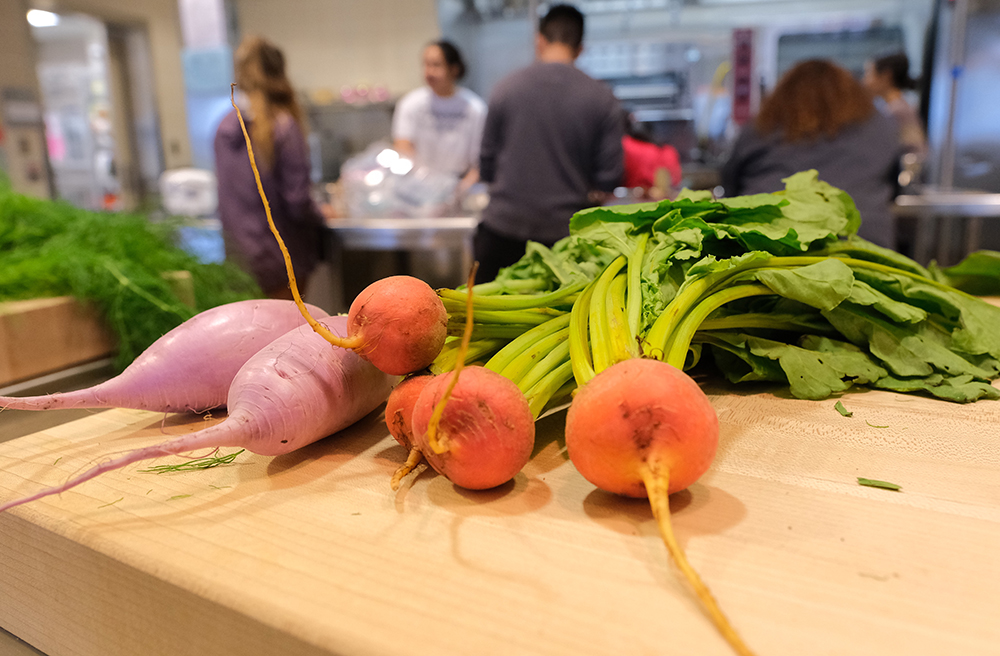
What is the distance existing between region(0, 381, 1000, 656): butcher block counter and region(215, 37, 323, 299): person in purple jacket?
81.9 inches

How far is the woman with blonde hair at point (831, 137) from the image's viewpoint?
7.64ft

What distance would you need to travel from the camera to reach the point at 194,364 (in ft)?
2.93

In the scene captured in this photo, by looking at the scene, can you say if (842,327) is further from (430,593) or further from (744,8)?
(744,8)

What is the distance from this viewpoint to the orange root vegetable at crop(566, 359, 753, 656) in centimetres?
62

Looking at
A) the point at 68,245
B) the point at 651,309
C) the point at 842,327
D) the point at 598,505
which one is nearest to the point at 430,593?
the point at 598,505

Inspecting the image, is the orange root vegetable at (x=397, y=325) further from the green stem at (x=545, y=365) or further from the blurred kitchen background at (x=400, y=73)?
the blurred kitchen background at (x=400, y=73)

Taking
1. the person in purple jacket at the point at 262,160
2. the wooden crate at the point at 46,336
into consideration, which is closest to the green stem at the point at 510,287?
the wooden crate at the point at 46,336

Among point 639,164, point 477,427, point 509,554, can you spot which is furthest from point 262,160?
point 509,554

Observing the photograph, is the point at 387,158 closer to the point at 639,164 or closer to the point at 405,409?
the point at 639,164

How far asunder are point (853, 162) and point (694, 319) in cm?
189

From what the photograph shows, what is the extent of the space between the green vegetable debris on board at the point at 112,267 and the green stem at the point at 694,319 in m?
0.93

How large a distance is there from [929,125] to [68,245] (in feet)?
17.1

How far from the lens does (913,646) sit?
47 centimetres

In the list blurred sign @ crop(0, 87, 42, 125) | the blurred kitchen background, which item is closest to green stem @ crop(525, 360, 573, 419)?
the blurred kitchen background
